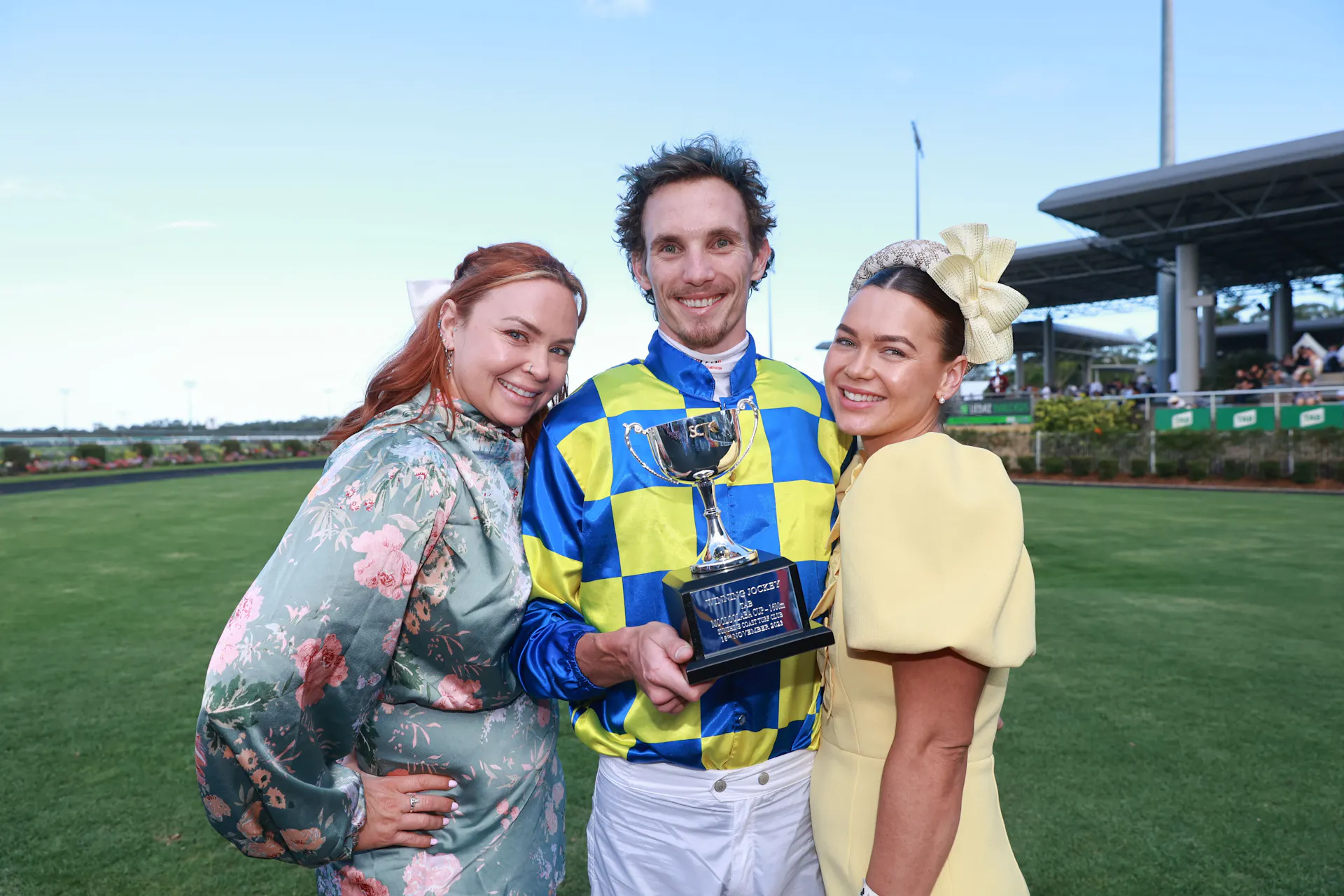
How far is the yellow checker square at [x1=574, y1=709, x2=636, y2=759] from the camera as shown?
194cm

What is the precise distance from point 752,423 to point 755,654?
704mm

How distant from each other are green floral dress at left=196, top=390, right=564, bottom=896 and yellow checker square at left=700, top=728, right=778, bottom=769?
408 mm

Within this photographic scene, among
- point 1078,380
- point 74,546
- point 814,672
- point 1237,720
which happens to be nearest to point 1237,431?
point 1237,720

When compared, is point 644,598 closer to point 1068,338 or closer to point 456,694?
point 456,694

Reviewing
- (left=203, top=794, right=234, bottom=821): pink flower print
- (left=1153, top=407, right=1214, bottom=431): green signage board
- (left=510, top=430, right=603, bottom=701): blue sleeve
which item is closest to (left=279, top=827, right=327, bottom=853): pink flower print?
(left=203, top=794, right=234, bottom=821): pink flower print

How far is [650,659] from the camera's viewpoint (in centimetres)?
153

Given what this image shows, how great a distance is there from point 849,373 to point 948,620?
2.13 feet

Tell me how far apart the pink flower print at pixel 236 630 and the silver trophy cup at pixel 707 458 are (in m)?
0.84

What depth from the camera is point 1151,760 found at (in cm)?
428

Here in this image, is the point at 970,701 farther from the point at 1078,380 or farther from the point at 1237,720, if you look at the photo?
the point at 1078,380

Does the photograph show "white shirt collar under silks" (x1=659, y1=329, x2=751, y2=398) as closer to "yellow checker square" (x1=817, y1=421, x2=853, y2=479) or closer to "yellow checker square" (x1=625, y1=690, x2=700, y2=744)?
"yellow checker square" (x1=817, y1=421, x2=853, y2=479)

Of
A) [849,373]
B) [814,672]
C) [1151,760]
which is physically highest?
[849,373]

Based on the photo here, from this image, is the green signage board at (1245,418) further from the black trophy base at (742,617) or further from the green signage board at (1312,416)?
the black trophy base at (742,617)

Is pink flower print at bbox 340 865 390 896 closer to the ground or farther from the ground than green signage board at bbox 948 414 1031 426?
closer to the ground
